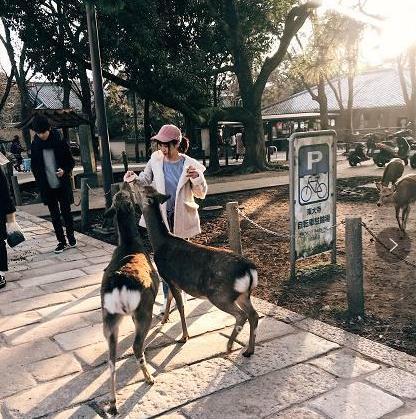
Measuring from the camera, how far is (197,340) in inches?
161

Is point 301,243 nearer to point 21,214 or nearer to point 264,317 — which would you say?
point 264,317

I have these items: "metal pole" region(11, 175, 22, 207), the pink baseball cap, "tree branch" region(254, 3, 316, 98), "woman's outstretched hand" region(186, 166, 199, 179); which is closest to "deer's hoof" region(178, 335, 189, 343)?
"woman's outstretched hand" region(186, 166, 199, 179)

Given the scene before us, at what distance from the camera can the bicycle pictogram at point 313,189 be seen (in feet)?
18.1

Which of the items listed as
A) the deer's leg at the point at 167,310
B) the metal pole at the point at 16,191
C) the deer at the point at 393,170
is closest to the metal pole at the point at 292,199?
the deer's leg at the point at 167,310

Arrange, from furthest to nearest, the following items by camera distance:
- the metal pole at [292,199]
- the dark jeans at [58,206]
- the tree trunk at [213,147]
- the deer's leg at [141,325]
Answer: the tree trunk at [213,147]
the dark jeans at [58,206]
the metal pole at [292,199]
the deer's leg at [141,325]

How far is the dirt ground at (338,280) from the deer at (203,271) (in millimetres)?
1202

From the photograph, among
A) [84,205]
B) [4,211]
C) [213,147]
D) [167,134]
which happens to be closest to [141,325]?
[167,134]

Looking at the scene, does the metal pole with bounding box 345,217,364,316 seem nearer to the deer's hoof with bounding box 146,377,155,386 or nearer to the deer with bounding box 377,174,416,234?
the deer's hoof with bounding box 146,377,155,386

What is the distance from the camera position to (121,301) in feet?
A: 10.1

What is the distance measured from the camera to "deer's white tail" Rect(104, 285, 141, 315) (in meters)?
3.07

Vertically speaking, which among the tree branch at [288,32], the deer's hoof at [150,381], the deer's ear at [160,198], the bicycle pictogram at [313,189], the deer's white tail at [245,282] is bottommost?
the deer's hoof at [150,381]

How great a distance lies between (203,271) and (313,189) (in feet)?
8.18

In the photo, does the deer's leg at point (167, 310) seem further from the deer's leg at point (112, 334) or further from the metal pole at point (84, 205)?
the metal pole at point (84, 205)

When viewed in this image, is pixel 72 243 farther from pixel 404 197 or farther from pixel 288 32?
pixel 288 32
